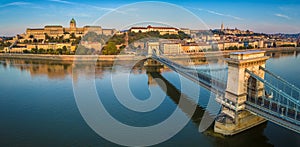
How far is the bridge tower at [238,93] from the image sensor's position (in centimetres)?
461

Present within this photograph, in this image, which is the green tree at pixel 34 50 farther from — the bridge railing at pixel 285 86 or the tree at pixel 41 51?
the bridge railing at pixel 285 86

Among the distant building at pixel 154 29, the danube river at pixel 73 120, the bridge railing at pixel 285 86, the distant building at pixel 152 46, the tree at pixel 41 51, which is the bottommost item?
the danube river at pixel 73 120

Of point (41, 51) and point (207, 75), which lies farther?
point (41, 51)

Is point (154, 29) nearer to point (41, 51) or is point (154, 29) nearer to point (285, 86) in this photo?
point (41, 51)

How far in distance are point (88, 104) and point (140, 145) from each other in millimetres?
2858

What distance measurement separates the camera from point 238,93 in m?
4.66

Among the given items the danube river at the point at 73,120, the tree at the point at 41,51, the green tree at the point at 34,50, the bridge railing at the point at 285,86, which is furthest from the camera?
the green tree at the point at 34,50

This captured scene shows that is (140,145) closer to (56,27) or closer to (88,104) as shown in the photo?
(88,104)

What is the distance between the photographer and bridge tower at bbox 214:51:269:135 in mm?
4613

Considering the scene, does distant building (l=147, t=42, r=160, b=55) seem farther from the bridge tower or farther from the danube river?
the bridge tower

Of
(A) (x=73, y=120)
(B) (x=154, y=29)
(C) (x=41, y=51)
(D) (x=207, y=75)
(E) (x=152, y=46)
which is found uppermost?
(B) (x=154, y=29)

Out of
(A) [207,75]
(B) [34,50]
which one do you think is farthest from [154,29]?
(A) [207,75]

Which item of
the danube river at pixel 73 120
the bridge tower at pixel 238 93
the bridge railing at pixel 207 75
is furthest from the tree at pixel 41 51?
the bridge tower at pixel 238 93

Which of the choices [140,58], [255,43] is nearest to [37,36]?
[140,58]
